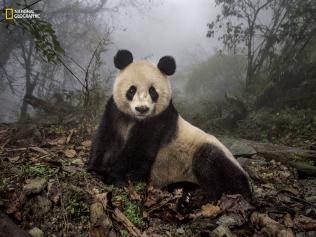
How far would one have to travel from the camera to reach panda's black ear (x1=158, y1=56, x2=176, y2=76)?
13.3ft

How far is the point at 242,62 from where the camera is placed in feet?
57.7

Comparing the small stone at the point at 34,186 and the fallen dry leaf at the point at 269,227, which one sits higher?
the small stone at the point at 34,186

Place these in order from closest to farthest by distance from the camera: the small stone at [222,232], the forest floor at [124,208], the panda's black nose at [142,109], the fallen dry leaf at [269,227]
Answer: the forest floor at [124,208] → the small stone at [222,232] → the fallen dry leaf at [269,227] → the panda's black nose at [142,109]

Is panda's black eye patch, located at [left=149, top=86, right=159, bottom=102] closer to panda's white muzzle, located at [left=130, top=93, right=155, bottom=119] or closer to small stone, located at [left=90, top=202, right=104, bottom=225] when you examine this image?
panda's white muzzle, located at [left=130, top=93, right=155, bottom=119]

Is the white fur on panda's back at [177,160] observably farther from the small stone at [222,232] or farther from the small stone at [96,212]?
the small stone at [96,212]

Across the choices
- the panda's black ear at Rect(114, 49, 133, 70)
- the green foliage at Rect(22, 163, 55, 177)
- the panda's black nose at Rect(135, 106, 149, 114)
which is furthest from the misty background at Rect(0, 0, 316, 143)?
the green foliage at Rect(22, 163, 55, 177)

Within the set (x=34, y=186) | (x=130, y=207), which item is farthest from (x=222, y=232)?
(x=34, y=186)

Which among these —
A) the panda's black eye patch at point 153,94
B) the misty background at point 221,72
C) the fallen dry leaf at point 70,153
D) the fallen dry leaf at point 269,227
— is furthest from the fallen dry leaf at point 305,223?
the fallen dry leaf at point 70,153

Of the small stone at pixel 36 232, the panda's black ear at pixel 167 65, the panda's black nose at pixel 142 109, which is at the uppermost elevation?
the panda's black ear at pixel 167 65

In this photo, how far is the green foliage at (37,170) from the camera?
320 centimetres

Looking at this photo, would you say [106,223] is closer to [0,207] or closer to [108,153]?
[0,207]

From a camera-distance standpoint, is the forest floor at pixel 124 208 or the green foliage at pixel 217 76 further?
the green foliage at pixel 217 76

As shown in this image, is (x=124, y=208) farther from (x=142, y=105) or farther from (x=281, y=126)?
(x=281, y=126)

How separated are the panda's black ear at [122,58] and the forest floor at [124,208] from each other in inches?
55.4
